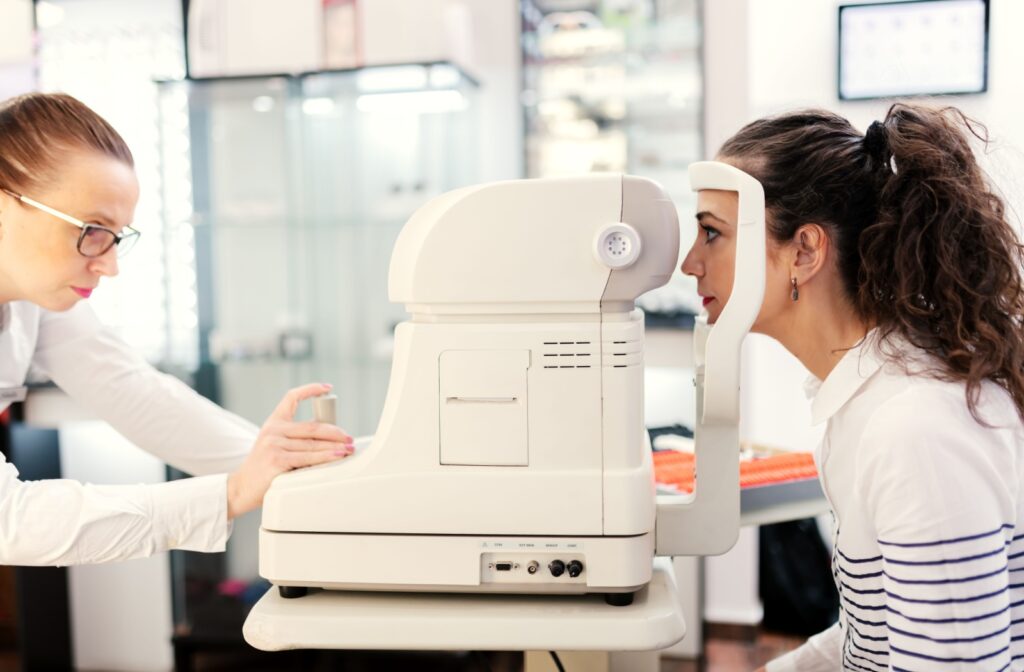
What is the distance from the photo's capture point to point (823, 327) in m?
1.20

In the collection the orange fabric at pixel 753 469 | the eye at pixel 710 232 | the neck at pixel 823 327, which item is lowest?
the orange fabric at pixel 753 469

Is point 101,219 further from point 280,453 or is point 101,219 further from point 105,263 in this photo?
point 280,453

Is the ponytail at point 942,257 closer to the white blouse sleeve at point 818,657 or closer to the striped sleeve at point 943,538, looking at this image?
the striped sleeve at point 943,538

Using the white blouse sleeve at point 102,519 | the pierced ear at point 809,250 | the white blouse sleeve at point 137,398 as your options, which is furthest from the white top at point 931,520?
the white blouse sleeve at point 137,398

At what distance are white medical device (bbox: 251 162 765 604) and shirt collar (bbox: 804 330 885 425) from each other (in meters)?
0.18

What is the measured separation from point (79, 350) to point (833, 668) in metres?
1.34

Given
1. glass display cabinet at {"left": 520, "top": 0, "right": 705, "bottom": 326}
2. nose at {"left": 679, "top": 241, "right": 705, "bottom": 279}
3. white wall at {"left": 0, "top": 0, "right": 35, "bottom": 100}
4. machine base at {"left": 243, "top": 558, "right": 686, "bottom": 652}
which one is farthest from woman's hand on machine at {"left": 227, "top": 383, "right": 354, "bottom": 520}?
white wall at {"left": 0, "top": 0, "right": 35, "bottom": 100}

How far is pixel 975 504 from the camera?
37.7 inches

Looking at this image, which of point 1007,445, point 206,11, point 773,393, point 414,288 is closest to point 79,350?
point 414,288

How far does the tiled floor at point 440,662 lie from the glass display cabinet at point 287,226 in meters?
0.11

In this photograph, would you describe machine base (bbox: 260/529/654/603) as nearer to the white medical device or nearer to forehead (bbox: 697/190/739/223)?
the white medical device

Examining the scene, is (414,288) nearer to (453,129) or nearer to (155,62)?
(453,129)

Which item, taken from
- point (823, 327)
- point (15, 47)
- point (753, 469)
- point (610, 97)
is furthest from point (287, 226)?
point (823, 327)

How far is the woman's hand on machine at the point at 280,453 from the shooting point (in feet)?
3.61
